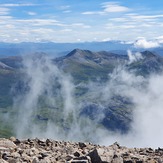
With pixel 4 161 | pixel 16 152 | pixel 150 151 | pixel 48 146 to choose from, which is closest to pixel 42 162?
pixel 4 161

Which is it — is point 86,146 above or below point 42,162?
below

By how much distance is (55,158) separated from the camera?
76.6 ft

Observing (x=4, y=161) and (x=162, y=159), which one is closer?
(x=4, y=161)

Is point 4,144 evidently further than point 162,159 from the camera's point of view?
Yes

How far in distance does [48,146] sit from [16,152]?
21.6 feet

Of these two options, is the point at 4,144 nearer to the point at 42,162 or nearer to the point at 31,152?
the point at 31,152

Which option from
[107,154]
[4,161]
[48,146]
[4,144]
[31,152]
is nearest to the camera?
[4,161]

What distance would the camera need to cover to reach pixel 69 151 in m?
28.0

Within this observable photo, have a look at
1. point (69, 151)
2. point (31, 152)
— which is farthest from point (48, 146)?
point (31, 152)

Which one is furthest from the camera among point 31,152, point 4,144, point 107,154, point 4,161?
point 4,144

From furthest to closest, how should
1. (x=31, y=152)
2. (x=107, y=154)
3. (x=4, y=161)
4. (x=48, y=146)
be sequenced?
(x=48, y=146), (x=31, y=152), (x=107, y=154), (x=4, y=161)

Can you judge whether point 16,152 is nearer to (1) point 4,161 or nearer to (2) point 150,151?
(1) point 4,161

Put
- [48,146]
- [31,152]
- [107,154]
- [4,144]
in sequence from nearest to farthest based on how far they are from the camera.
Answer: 1. [107,154]
2. [31,152]
3. [4,144]
4. [48,146]

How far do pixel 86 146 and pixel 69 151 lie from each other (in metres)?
3.90
